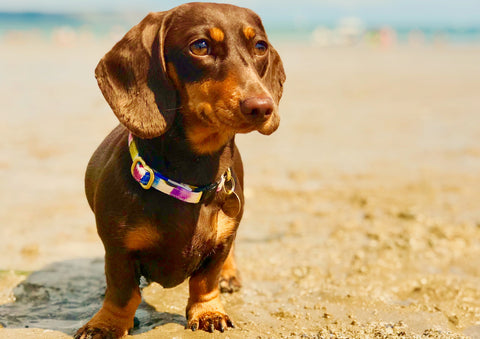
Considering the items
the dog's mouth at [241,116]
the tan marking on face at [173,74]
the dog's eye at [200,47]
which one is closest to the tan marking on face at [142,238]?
the dog's mouth at [241,116]

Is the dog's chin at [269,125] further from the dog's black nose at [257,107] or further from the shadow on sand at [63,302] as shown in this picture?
the shadow on sand at [63,302]

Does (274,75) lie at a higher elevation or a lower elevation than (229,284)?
higher

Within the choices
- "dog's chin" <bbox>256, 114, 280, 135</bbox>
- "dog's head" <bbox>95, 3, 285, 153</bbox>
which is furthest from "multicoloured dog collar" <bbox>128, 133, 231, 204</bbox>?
"dog's chin" <bbox>256, 114, 280, 135</bbox>

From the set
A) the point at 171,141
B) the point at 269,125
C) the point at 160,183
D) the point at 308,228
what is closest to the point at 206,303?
the point at 160,183

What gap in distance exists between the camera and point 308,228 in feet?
17.8

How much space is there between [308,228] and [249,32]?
277cm

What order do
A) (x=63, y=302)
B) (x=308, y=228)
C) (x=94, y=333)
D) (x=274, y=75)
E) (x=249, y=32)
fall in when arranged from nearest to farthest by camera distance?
(x=249, y=32) → (x=94, y=333) → (x=274, y=75) → (x=63, y=302) → (x=308, y=228)

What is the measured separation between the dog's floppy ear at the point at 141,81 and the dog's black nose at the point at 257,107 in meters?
0.44

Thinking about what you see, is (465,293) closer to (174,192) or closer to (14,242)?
(174,192)

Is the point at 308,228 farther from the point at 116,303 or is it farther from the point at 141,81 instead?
the point at 141,81

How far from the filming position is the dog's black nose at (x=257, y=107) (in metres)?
2.60

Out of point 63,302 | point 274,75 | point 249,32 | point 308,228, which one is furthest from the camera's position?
point 308,228

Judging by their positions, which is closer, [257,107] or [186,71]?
[257,107]

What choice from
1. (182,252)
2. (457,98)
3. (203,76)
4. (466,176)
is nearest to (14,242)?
(182,252)
